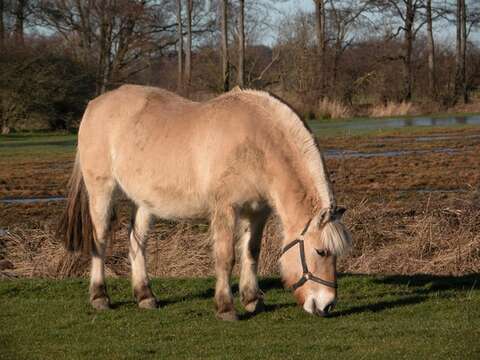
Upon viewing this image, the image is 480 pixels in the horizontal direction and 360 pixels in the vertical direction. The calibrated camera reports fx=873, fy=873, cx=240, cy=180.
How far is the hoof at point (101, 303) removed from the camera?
353 inches

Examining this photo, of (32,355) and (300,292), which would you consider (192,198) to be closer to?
(300,292)

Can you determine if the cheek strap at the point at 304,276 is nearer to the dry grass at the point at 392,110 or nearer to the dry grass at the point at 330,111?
the dry grass at the point at 330,111

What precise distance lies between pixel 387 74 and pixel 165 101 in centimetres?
4913

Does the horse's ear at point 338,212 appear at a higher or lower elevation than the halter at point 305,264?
higher

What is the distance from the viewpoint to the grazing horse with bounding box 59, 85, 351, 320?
789 centimetres

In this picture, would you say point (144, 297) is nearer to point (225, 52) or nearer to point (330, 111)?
point (330, 111)

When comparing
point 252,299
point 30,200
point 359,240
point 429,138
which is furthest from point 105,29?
point 252,299

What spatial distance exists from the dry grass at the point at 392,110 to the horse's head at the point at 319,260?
145ft

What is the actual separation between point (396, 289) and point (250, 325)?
96.3 inches

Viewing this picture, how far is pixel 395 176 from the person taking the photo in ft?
66.1

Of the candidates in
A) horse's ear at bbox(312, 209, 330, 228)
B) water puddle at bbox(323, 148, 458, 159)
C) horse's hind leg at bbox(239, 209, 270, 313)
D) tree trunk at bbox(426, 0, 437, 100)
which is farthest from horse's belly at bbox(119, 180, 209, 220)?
tree trunk at bbox(426, 0, 437, 100)

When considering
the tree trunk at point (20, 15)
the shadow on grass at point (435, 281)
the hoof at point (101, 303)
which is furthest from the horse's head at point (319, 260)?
the tree trunk at point (20, 15)

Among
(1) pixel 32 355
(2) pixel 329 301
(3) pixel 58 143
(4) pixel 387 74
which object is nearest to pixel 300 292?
(2) pixel 329 301

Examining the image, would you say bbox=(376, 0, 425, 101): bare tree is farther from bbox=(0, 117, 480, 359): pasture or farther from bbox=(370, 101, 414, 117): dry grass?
bbox=(0, 117, 480, 359): pasture
